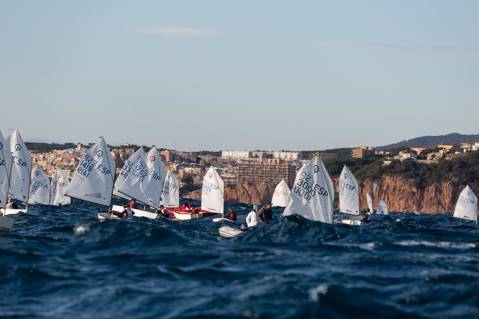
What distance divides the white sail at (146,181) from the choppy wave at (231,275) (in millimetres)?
19392

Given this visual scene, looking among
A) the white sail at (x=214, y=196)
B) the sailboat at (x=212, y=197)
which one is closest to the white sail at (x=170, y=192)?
the sailboat at (x=212, y=197)

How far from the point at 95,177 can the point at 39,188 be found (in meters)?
29.6

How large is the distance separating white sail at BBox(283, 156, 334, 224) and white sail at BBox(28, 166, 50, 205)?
40.7 metres

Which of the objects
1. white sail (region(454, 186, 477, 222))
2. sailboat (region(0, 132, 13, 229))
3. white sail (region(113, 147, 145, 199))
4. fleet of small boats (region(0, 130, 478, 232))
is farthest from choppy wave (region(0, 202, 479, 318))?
white sail (region(454, 186, 477, 222))

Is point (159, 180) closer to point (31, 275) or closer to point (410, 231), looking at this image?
point (410, 231)

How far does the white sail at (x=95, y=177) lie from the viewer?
170ft

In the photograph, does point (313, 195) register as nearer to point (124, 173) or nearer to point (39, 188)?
point (124, 173)

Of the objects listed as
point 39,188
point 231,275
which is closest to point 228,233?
point 231,275

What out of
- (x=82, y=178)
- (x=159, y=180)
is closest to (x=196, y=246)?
(x=82, y=178)

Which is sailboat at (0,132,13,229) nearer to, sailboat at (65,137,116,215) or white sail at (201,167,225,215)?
sailboat at (65,137,116,215)

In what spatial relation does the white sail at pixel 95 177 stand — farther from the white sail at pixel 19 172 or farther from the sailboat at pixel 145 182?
the sailboat at pixel 145 182

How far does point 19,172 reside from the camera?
5191cm

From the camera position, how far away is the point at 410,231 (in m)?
45.1

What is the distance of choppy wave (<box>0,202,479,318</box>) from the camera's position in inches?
802
